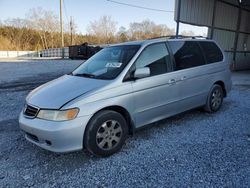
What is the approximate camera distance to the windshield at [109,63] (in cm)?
339

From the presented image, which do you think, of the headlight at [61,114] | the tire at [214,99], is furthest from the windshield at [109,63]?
the tire at [214,99]

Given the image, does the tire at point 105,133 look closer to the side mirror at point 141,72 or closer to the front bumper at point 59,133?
the front bumper at point 59,133

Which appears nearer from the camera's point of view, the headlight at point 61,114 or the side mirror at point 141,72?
the headlight at point 61,114

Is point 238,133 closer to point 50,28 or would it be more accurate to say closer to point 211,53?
point 211,53

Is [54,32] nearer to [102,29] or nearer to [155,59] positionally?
[102,29]

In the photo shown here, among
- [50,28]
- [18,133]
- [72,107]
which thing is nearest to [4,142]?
[18,133]

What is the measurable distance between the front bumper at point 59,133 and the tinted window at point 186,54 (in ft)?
7.03

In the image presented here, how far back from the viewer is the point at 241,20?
539 inches

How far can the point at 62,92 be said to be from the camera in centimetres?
303

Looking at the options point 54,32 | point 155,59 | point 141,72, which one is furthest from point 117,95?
point 54,32

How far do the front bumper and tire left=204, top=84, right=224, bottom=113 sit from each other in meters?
3.07

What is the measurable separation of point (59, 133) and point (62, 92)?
2.10 feet

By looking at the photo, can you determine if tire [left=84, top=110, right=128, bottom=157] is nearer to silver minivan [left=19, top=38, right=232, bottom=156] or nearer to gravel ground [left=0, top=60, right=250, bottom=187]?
silver minivan [left=19, top=38, right=232, bottom=156]

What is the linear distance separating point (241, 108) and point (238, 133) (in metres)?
1.79
